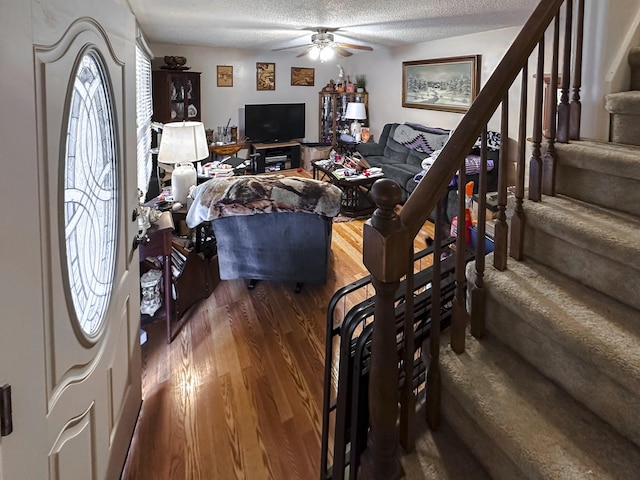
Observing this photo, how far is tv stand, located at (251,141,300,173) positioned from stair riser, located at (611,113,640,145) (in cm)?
656

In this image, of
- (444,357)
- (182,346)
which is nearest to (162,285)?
(182,346)

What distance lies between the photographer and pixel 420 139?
6160 millimetres

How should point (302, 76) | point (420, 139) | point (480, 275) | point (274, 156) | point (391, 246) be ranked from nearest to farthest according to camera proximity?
point (391, 246) < point (480, 275) < point (420, 139) < point (274, 156) < point (302, 76)

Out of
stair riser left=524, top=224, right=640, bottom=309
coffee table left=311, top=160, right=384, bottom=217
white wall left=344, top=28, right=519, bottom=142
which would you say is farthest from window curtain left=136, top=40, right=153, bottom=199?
white wall left=344, top=28, right=519, bottom=142

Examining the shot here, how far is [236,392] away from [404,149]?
5080 mm

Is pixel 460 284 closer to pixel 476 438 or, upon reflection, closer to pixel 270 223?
pixel 476 438

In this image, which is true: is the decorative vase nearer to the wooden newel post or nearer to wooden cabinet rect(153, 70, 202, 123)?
the wooden newel post

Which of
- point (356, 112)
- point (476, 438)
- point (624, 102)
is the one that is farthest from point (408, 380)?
point (356, 112)

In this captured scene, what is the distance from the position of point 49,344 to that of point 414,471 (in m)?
1.00

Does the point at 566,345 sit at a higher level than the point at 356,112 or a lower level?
lower

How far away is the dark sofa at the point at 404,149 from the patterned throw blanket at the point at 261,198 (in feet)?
7.94

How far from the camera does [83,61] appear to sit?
120 centimetres

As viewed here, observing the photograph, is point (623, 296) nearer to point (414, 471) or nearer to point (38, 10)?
point (414, 471)

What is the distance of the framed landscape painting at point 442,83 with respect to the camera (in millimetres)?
5734
